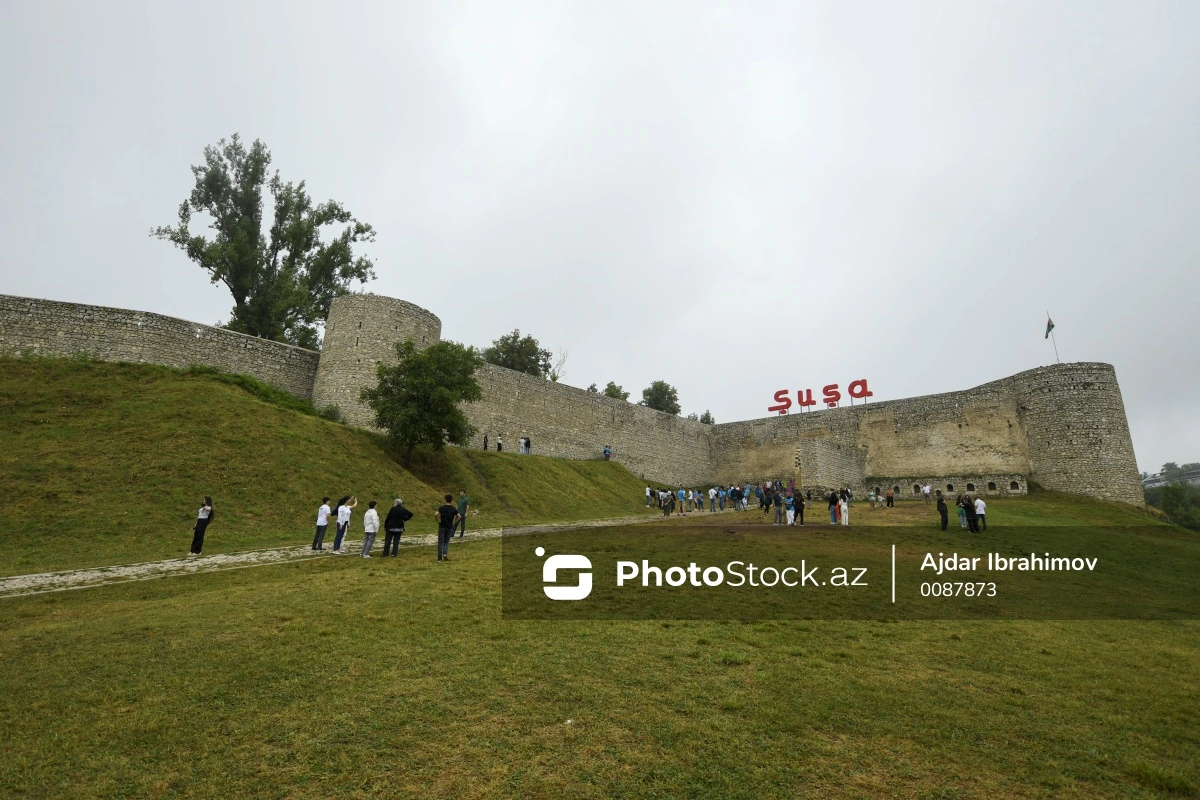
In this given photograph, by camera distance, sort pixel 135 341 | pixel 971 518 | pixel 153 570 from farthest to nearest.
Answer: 1. pixel 135 341
2. pixel 971 518
3. pixel 153 570

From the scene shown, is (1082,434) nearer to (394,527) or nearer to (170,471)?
(394,527)

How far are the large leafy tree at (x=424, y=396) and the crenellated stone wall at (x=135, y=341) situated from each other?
508 centimetres

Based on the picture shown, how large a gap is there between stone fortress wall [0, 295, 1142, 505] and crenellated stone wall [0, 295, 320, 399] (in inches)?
1.7

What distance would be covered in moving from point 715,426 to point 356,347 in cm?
3392

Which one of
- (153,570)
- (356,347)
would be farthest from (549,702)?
(356,347)

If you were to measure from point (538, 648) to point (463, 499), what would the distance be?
361 inches

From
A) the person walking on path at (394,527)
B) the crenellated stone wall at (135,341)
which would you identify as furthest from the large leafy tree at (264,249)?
the person walking on path at (394,527)

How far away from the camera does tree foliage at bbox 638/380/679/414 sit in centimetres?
6617

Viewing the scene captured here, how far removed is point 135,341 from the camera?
23.3m

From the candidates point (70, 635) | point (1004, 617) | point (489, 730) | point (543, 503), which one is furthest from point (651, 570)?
point (543, 503)

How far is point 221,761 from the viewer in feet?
15.1

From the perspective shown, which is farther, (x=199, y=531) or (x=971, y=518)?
(x=971, y=518)

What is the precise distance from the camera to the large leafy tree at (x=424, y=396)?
Result: 77.1ft

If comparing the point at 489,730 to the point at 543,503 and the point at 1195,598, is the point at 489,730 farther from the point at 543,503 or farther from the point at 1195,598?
the point at 543,503
